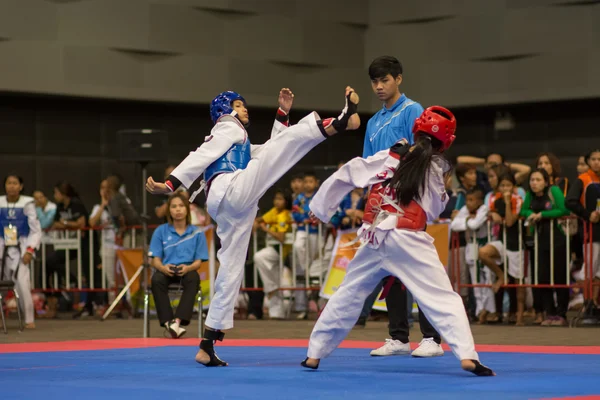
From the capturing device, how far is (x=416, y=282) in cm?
473

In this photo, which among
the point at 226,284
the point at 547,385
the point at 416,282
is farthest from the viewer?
the point at 226,284

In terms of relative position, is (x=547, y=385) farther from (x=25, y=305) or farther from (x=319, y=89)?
(x=319, y=89)

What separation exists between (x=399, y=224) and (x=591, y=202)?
4.52m

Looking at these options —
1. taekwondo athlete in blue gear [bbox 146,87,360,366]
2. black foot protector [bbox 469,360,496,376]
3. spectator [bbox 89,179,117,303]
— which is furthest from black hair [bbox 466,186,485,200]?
black foot protector [bbox 469,360,496,376]

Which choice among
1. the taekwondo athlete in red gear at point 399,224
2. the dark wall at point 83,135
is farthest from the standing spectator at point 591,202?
the dark wall at point 83,135

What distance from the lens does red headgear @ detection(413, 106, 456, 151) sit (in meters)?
4.86

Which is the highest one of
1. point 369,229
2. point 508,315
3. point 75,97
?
point 75,97

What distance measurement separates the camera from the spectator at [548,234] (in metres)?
9.02

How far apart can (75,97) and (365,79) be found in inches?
179

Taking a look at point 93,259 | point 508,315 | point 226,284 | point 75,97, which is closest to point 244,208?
point 226,284

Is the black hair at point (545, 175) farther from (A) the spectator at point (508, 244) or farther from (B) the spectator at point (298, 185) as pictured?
(B) the spectator at point (298, 185)

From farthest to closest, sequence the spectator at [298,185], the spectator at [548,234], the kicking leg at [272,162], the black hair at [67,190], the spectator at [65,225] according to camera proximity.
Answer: the black hair at [67,190], the spectator at [65,225], the spectator at [298,185], the spectator at [548,234], the kicking leg at [272,162]

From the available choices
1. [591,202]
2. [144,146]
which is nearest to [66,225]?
[144,146]

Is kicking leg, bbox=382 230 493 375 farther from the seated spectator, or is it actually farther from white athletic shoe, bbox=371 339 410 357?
the seated spectator
